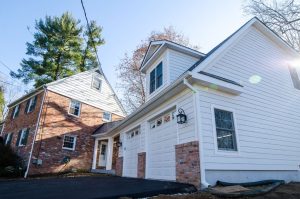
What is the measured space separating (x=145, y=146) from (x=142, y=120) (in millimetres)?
1360

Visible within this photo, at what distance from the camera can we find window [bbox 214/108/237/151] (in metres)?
6.11

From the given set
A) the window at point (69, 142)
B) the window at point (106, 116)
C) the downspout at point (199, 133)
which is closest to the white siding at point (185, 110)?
the downspout at point (199, 133)

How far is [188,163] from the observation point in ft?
19.0

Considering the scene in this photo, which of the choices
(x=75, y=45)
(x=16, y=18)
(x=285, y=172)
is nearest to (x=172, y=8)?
(x=16, y=18)

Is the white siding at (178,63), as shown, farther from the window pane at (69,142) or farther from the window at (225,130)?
the window pane at (69,142)

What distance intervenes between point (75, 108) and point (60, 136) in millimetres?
2584

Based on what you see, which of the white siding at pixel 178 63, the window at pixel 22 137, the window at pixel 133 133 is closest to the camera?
the white siding at pixel 178 63

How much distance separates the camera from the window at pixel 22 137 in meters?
15.1

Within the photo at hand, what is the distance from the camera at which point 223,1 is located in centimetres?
966

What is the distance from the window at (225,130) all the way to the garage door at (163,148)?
4.69ft

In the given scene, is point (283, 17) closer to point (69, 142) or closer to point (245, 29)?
point (245, 29)

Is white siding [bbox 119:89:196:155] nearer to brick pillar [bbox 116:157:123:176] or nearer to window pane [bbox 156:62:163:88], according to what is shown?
window pane [bbox 156:62:163:88]

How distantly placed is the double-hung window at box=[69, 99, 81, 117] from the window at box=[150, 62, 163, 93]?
28.5ft

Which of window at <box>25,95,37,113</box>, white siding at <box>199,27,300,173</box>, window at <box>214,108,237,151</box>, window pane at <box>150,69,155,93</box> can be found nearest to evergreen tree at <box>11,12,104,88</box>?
window at <box>25,95,37,113</box>
